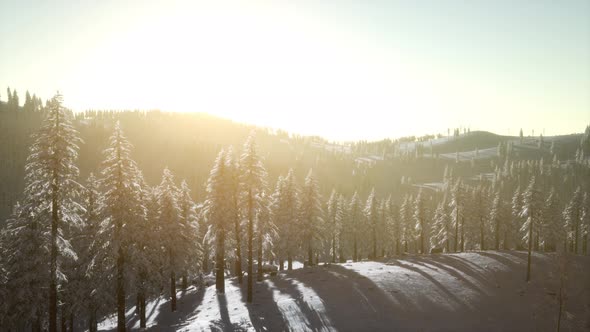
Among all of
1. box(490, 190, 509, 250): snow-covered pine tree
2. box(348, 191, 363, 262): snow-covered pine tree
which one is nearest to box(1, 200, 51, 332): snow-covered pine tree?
box(348, 191, 363, 262): snow-covered pine tree

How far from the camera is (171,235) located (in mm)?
32469

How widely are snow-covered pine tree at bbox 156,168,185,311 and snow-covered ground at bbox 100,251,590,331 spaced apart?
156 inches

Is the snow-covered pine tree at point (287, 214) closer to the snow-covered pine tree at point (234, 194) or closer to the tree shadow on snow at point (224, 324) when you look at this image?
the snow-covered pine tree at point (234, 194)

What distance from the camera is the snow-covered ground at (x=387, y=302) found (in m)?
27.0

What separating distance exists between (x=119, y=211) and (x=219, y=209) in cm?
1256

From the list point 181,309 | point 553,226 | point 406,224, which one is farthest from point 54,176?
point 553,226

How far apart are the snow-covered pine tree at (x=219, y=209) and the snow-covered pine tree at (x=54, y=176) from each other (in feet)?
48.4

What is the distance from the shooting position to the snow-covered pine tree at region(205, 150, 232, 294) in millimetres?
34500

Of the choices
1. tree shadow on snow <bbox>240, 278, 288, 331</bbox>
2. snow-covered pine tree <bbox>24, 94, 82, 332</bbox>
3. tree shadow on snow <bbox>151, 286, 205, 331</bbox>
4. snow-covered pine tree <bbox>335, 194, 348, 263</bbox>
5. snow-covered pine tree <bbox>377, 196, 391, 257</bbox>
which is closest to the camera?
snow-covered pine tree <bbox>24, 94, 82, 332</bbox>

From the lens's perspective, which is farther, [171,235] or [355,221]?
[355,221]

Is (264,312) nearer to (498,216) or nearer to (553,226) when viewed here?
(498,216)

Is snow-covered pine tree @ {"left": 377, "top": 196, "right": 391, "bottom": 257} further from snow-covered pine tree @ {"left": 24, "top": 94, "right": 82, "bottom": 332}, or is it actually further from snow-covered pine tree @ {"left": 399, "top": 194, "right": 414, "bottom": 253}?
snow-covered pine tree @ {"left": 24, "top": 94, "right": 82, "bottom": 332}

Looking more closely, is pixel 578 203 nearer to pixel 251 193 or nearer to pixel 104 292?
pixel 251 193

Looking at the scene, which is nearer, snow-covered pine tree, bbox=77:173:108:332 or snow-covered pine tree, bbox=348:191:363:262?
snow-covered pine tree, bbox=77:173:108:332
